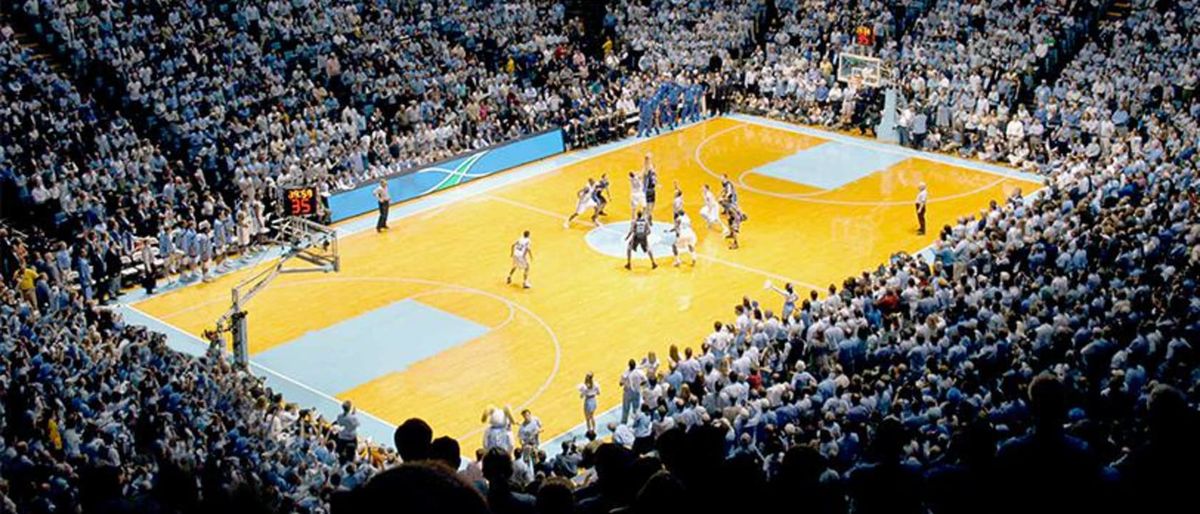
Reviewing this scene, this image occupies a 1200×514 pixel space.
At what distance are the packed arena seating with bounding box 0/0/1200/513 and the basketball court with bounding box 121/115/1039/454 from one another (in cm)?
141

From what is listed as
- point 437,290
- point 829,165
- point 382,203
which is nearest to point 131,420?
point 437,290

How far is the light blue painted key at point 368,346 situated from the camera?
24.5m

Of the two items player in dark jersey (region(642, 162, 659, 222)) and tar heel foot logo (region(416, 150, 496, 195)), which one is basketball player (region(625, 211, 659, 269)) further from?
tar heel foot logo (region(416, 150, 496, 195))

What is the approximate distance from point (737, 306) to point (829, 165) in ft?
47.6

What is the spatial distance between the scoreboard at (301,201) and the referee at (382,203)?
6050 millimetres

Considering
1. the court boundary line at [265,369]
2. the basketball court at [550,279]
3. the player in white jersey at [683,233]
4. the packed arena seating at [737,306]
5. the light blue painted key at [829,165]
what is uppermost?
the packed arena seating at [737,306]

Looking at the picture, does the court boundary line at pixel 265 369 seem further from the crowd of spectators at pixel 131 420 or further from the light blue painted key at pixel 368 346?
the crowd of spectators at pixel 131 420

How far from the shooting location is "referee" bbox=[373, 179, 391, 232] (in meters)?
31.4

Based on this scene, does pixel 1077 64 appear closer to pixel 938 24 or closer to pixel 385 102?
pixel 938 24

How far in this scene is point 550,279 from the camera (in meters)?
28.9

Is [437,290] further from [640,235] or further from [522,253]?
[640,235]

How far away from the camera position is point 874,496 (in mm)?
6656

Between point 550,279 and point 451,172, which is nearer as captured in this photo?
point 550,279

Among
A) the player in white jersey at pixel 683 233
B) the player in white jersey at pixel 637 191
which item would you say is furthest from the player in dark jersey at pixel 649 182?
the player in white jersey at pixel 683 233
